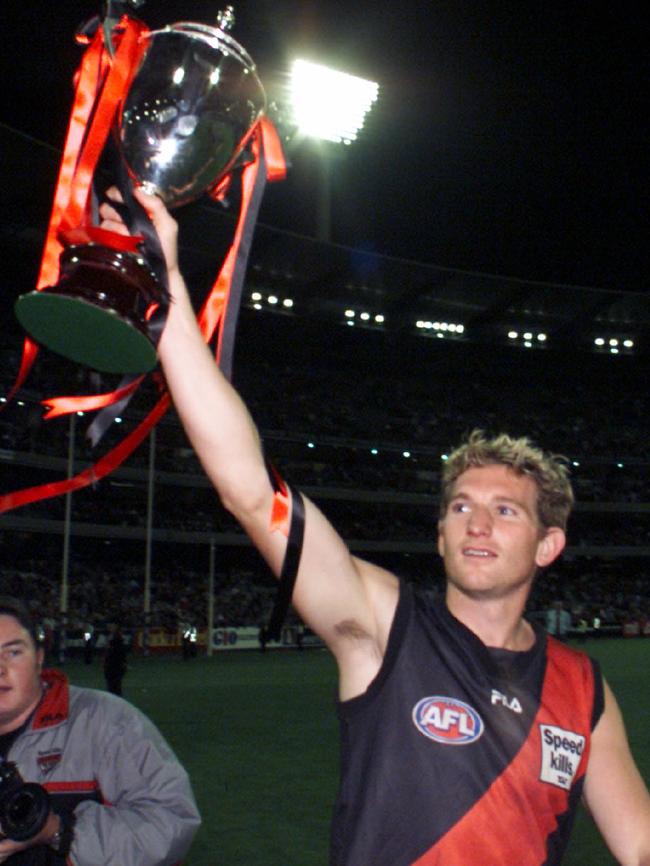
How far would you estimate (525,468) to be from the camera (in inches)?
111

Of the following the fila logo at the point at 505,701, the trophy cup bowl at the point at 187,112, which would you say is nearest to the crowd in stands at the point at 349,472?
the fila logo at the point at 505,701

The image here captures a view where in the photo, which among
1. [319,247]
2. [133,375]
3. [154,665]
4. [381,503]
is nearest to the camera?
[133,375]

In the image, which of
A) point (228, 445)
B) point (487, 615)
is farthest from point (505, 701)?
point (228, 445)

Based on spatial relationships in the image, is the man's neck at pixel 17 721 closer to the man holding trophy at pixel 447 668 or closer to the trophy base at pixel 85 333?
the man holding trophy at pixel 447 668

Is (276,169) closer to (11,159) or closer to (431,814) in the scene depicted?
(431,814)

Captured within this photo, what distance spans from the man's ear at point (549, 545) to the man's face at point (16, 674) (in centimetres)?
174

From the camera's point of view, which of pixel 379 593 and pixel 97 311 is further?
pixel 379 593

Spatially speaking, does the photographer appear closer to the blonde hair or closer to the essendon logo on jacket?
the essendon logo on jacket

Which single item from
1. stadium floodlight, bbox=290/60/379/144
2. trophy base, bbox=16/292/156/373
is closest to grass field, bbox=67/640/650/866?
trophy base, bbox=16/292/156/373

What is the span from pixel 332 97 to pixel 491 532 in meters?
39.1

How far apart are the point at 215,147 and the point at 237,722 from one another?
12318 mm

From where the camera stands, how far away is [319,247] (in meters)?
43.2

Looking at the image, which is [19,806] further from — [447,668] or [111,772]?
[447,668]

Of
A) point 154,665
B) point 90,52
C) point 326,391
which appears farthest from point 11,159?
point 90,52
